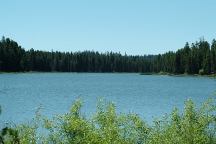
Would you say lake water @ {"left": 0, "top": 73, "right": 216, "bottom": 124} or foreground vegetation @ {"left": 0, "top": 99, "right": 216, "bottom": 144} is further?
lake water @ {"left": 0, "top": 73, "right": 216, "bottom": 124}

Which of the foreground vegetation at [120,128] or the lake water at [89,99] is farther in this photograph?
the lake water at [89,99]

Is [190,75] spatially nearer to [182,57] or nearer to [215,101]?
[182,57]

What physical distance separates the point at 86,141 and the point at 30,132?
2.30 metres

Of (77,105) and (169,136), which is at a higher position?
(77,105)

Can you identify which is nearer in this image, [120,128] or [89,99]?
[120,128]

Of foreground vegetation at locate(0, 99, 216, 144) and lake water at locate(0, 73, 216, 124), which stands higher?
foreground vegetation at locate(0, 99, 216, 144)

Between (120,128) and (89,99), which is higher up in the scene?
(120,128)

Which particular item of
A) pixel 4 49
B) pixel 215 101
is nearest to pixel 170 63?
pixel 4 49

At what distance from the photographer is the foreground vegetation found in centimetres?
1434

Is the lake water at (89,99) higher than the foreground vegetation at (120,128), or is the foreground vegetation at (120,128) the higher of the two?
the foreground vegetation at (120,128)

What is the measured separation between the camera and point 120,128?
53.1ft

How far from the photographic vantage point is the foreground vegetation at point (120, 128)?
1434 centimetres

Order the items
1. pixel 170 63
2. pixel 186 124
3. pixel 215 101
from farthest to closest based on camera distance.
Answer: pixel 170 63
pixel 215 101
pixel 186 124

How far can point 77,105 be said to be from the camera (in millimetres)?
15602
